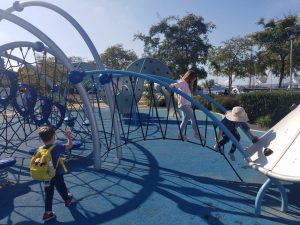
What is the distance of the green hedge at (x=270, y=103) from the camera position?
13219mm

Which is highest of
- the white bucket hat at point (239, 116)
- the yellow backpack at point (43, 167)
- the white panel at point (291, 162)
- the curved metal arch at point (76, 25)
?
the curved metal arch at point (76, 25)

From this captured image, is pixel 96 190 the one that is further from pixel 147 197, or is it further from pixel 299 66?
pixel 299 66

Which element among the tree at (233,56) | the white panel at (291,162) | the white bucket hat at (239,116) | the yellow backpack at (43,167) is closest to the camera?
the white panel at (291,162)

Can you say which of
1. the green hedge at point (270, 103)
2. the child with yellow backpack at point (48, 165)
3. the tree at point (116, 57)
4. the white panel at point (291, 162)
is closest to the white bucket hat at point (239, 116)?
the white panel at point (291, 162)

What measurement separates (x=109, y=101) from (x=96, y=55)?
1276mm

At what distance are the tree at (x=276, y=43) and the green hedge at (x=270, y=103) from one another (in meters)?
14.9

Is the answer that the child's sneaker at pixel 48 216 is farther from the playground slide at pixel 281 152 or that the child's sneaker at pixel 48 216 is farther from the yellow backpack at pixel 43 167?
the playground slide at pixel 281 152

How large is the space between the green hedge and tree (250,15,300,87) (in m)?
14.9

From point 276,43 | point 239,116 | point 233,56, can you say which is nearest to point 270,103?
point 239,116

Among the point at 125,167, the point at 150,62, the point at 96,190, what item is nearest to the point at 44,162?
the point at 96,190

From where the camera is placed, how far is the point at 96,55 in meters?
8.16

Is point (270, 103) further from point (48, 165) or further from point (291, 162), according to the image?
point (48, 165)

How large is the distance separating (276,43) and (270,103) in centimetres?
1614

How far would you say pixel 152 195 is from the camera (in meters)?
5.58
